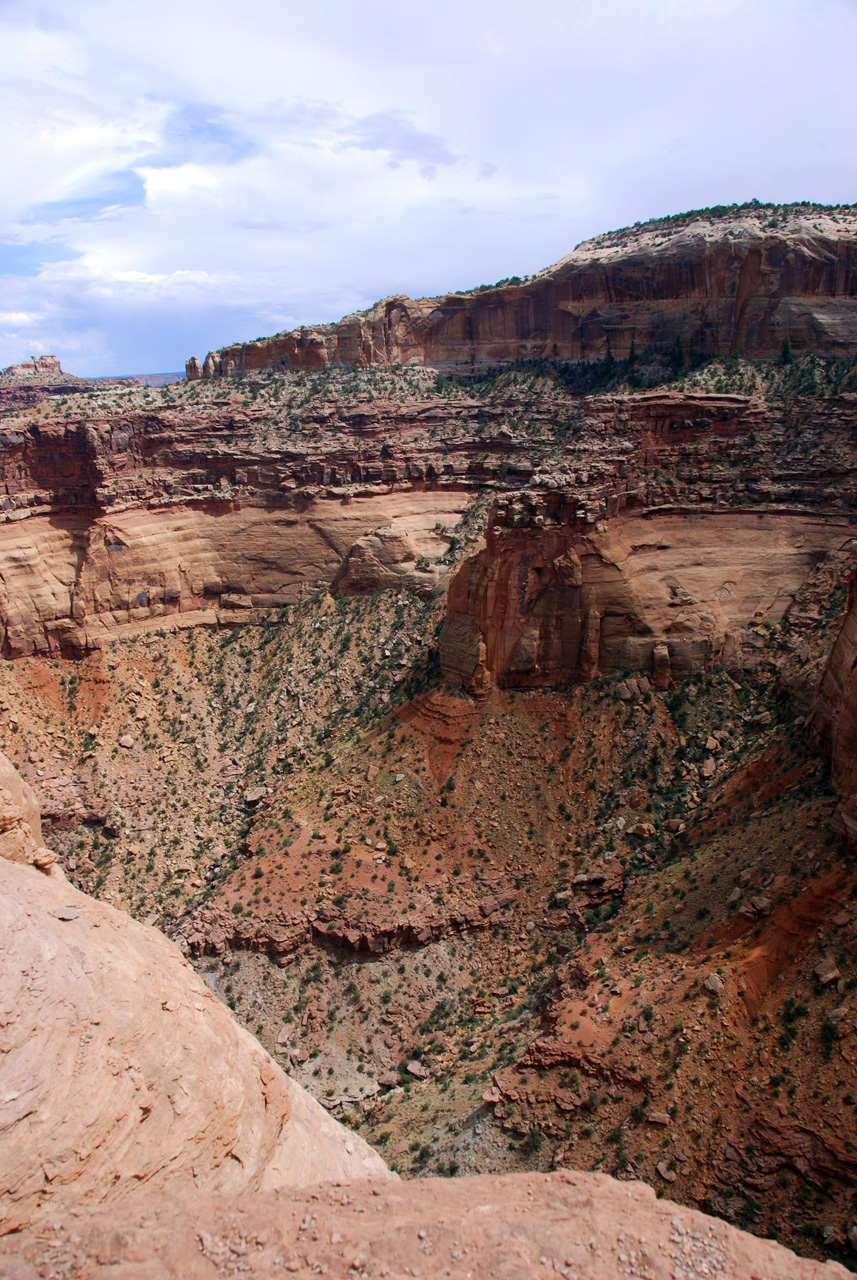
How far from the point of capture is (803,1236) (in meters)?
18.8

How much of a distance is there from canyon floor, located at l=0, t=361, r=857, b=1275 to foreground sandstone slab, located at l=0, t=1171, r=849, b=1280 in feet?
20.5

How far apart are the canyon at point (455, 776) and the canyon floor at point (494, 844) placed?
0.16m

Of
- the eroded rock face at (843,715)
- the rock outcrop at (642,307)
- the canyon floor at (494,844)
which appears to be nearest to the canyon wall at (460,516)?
the canyon floor at (494,844)

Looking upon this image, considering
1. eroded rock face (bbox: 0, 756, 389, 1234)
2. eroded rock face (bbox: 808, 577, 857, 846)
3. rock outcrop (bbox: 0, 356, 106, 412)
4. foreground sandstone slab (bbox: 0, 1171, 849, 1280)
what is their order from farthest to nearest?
rock outcrop (bbox: 0, 356, 106, 412), eroded rock face (bbox: 808, 577, 857, 846), eroded rock face (bbox: 0, 756, 389, 1234), foreground sandstone slab (bbox: 0, 1171, 849, 1280)

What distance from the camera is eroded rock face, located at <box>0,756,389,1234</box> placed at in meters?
12.5

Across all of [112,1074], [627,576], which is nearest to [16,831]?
[112,1074]

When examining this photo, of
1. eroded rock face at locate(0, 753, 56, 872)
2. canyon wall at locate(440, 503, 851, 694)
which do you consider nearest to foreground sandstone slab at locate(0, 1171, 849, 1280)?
eroded rock face at locate(0, 753, 56, 872)

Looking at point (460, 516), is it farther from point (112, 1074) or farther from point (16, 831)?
point (112, 1074)

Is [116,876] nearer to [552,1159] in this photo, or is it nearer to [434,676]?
[434,676]

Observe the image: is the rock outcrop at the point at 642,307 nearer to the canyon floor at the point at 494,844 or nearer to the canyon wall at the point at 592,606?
the canyon floor at the point at 494,844

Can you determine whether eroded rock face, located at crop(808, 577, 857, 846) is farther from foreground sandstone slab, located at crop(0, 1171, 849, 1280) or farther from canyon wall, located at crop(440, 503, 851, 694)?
foreground sandstone slab, located at crop(0, 1171, 849, 1280)

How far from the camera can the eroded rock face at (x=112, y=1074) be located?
494 inches

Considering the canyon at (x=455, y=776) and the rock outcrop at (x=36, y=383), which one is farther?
the rock outcrop at (x=36, y=383)

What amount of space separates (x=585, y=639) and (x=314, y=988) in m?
21.4
